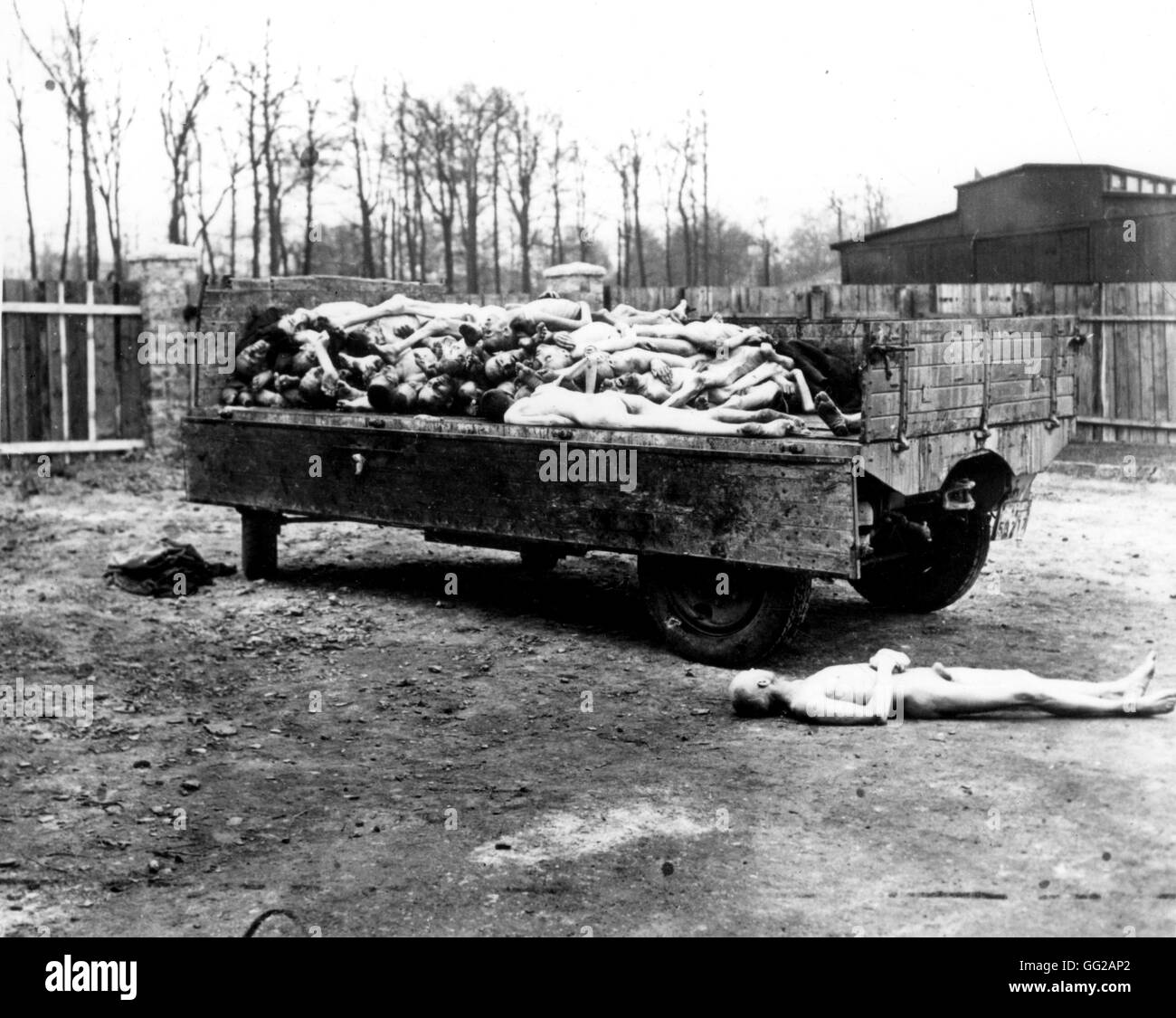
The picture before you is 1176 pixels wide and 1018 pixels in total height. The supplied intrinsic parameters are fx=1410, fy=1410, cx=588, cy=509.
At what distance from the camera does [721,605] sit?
7168mm

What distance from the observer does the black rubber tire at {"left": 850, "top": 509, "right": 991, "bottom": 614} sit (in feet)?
26.7

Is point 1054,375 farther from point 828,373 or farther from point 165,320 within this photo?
point 165,320

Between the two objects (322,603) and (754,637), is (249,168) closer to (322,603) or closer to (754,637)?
(322,603)

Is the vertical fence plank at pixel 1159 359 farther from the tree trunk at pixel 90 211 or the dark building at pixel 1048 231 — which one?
the tree trunk at pixel 90 211

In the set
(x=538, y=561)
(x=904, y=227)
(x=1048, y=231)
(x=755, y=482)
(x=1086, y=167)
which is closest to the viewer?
(x=755, y=482)

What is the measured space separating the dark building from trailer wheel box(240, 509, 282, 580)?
1295 cm

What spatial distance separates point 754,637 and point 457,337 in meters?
3.20

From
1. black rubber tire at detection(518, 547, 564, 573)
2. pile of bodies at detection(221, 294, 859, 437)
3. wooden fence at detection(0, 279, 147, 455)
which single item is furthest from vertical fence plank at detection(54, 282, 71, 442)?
black rubber tire at detection(518, 547, 564, 573)

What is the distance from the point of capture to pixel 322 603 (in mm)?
8953

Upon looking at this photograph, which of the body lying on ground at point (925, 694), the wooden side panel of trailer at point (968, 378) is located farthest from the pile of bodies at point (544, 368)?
the body lying on ground at point (925, 694)

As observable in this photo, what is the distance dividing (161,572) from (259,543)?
717 mm

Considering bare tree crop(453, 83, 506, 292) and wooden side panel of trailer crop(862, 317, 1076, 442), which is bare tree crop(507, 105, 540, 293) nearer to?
bare tree crop(453, 83, 506, 292)


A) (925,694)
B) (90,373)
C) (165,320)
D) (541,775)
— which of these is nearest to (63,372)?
(90,373)
